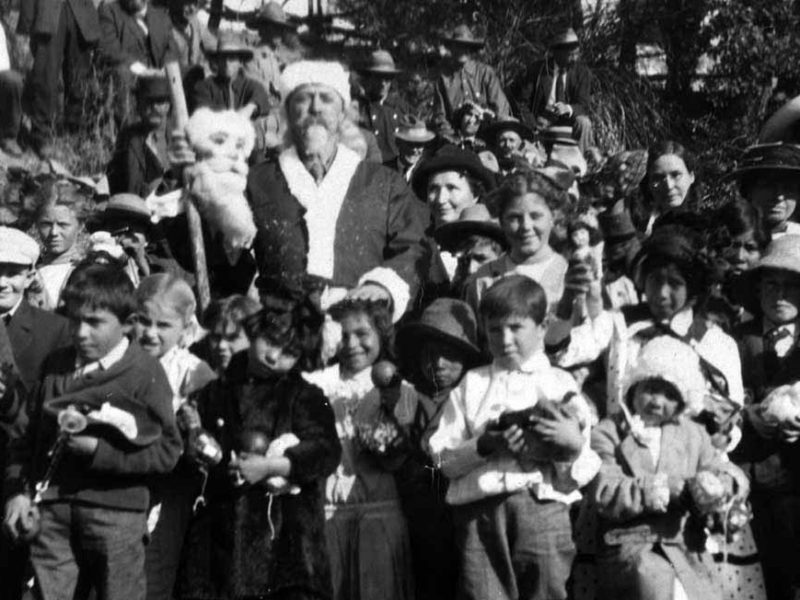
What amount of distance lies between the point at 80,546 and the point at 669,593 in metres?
2.09

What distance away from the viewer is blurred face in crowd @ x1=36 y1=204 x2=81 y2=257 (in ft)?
27.5

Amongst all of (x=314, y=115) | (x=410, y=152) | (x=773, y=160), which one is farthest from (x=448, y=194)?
(x=410, y=152)

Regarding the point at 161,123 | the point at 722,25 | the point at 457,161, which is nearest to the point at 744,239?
the point at 457,161

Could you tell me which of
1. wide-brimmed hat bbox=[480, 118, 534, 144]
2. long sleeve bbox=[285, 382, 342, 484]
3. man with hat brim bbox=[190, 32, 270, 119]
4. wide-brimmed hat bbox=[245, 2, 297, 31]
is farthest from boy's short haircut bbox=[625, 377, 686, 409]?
wide-brimmed hat bbox=[245, 2, 297, 31]

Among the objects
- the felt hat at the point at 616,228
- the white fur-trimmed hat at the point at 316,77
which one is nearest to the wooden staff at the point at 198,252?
the white fur-trimmed hat at the point at 316,77

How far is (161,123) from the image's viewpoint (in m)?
10.7

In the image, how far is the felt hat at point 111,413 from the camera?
636 cm

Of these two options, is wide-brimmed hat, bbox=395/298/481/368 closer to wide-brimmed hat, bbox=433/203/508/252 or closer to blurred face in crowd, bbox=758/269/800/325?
wide-brimmed hat, bbox=433/203/508/252

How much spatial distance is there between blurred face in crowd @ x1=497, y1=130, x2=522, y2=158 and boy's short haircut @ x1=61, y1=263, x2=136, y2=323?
4.32 m

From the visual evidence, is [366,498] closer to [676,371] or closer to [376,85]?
[676,371]

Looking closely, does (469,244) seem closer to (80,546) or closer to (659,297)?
(659,297)

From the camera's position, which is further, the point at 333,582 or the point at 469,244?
the point at 469,244

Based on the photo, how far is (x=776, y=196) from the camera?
8.28 metres

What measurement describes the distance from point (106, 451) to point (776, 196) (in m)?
3.44
